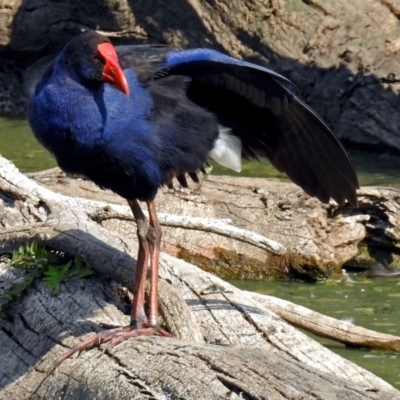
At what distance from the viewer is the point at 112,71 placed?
401cm

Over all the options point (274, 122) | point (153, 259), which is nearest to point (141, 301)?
point (153, 259)

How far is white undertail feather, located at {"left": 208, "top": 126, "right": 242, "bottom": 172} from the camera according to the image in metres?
4.62

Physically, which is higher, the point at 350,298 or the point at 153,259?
the point at 153,259

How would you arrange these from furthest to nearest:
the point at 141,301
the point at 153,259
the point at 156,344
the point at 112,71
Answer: the point at 153,259 < the point at 141,301 < the point at 112,71 < the point at 156,344

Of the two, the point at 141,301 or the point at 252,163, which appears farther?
the point at 252,163

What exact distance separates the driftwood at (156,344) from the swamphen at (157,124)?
112 mm

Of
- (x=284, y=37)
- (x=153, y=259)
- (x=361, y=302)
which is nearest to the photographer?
(x=153, y=259)

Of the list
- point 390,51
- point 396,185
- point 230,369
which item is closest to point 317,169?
point 230,369

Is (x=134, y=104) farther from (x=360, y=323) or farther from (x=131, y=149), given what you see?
(x=360, y=323)

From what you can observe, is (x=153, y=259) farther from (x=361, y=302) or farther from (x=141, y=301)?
(x=361, y=302)

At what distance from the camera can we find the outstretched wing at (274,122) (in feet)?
14.5

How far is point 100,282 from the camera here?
14.0 ft

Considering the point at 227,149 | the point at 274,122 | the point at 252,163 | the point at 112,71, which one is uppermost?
the point at 112,71

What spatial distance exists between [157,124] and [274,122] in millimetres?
607
